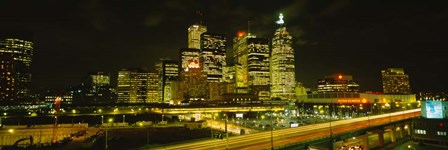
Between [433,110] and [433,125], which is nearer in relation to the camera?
[433,125]

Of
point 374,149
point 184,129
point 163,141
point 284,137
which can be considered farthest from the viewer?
point 184,129

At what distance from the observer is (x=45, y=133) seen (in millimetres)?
103625

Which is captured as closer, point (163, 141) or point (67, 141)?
point (67, 141)

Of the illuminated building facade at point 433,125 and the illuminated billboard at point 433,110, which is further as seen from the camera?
the illuminated billboard at point 433,110

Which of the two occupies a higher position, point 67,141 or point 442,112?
point 442,112

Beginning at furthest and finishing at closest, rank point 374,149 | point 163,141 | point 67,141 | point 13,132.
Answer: point 163,141
point 13,132
point 67,141
point 374,149

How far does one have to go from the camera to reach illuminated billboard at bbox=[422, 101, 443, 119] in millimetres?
89000

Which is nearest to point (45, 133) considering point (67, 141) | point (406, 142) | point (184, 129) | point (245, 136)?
point (67, 141)

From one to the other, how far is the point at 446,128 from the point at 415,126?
716 centimetres

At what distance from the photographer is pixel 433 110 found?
90.1 metres

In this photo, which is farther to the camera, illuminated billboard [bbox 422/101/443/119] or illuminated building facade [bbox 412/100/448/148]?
illuminated billboard [bbox 422/101/443/119]

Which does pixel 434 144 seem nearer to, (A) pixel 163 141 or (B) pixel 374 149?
(B) pixel 374 149

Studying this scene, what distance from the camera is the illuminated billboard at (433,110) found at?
3504 inches

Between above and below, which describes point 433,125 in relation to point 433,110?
below
